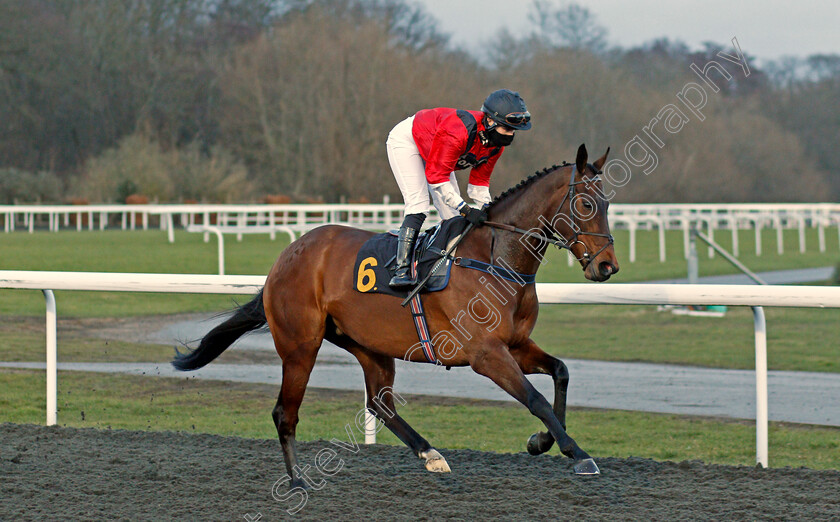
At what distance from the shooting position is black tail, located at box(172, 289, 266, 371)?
454cm

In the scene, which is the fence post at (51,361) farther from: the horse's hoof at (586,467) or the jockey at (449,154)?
the horse's hoof at (586,467)

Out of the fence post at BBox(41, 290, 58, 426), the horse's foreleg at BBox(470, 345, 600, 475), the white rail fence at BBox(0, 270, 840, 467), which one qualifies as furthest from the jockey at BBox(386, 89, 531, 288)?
the fence post at BBox(41, 290, 58, 426)

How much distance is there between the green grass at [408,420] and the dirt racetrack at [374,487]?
29.7 inches

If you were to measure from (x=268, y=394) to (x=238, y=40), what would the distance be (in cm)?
3881

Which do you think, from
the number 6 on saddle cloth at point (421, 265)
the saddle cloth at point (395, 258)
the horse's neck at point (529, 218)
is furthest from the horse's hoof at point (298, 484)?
the horse's neck at point (529, 218)

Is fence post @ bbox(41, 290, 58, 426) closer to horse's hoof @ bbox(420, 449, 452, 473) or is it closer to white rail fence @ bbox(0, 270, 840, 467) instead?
white rail fence @ bbox(0, 270, 840, 467)

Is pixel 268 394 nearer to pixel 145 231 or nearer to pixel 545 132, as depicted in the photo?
pixel 145 231

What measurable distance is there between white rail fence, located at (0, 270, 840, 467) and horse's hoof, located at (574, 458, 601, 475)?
1098mm

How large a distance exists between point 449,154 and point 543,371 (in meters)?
0.93

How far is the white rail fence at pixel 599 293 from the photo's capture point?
4.08 m

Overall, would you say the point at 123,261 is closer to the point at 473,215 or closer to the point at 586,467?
the point at 473,215

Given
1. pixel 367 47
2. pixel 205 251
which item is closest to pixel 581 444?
pixel 205 251

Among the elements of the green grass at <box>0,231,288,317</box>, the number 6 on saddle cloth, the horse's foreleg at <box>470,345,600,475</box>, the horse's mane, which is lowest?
the green grass at <box>0,231,288,317</box>

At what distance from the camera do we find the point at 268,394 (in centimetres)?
619
